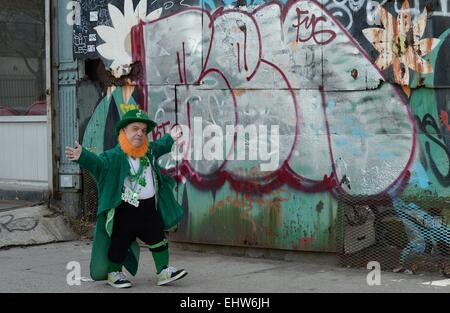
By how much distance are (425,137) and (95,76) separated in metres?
4.28

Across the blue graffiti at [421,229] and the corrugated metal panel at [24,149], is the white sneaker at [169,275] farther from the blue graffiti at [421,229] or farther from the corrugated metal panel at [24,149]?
the corrugated metal panel at [24,149]

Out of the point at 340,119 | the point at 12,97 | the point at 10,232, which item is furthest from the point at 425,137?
the point at 12,97

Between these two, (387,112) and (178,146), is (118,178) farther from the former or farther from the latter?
(387,112)

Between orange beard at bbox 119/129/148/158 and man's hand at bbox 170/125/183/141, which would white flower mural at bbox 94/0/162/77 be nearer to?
man's hand at bbox 170/125/183/141

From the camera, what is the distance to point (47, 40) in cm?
1011

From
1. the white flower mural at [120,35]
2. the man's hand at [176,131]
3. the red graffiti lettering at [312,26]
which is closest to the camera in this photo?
the red graffiti lettering at [312,26]

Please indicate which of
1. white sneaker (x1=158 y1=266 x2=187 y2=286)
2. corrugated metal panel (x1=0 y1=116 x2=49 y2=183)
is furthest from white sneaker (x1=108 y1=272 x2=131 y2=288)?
corrugated metal panel (x1=0 y1=116 x2=49 y2=183)

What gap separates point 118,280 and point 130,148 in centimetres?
118

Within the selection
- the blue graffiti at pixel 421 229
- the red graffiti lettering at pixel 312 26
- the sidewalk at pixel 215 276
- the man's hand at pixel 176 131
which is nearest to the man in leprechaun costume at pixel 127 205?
the sidewalk at pixel 215 276

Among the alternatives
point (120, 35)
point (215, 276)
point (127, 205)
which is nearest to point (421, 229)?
point (215, 276)

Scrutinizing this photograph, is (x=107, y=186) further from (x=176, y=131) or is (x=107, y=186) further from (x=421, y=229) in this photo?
(x=421, y=229)

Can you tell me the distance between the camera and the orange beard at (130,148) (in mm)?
6996

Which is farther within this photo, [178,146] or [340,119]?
[178,146]

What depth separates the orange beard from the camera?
700cm
